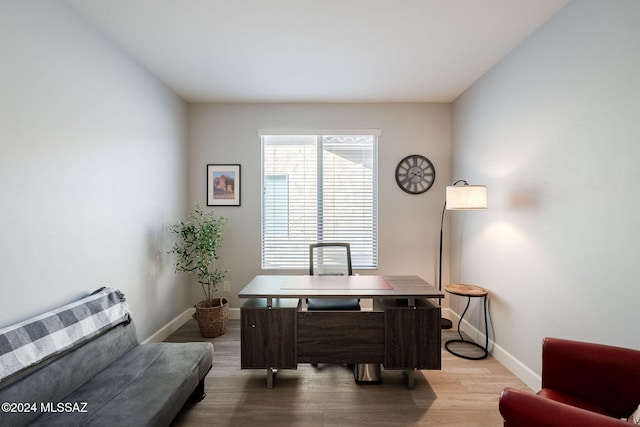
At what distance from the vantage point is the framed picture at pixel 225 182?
347cm

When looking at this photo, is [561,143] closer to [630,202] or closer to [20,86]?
[630,202]

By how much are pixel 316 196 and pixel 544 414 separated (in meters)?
2.88

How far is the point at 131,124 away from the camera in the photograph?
2.41 meters

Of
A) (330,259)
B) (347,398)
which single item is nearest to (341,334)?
(347,398)

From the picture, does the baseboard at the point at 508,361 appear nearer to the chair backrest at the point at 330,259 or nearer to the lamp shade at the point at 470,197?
the lamp shade at the point at 470,197

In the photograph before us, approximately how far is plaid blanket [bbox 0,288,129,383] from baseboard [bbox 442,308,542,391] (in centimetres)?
310

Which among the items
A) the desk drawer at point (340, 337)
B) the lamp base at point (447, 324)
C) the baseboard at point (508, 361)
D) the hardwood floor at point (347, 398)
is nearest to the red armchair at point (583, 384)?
the hardwood floor at point (347, 398)

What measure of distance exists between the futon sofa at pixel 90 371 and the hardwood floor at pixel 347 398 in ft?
0.97

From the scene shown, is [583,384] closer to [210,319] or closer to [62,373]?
[62,373]

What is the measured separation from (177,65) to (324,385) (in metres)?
3.12

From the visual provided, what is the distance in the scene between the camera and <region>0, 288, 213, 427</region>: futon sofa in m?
1.26

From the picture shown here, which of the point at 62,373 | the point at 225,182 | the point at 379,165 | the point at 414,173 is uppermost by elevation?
the point at 379,165

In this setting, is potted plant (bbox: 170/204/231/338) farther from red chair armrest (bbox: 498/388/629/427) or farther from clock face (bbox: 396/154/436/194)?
red chair armrest (bbox: 498/388/629/427)

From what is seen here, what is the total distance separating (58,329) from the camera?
149 cm
